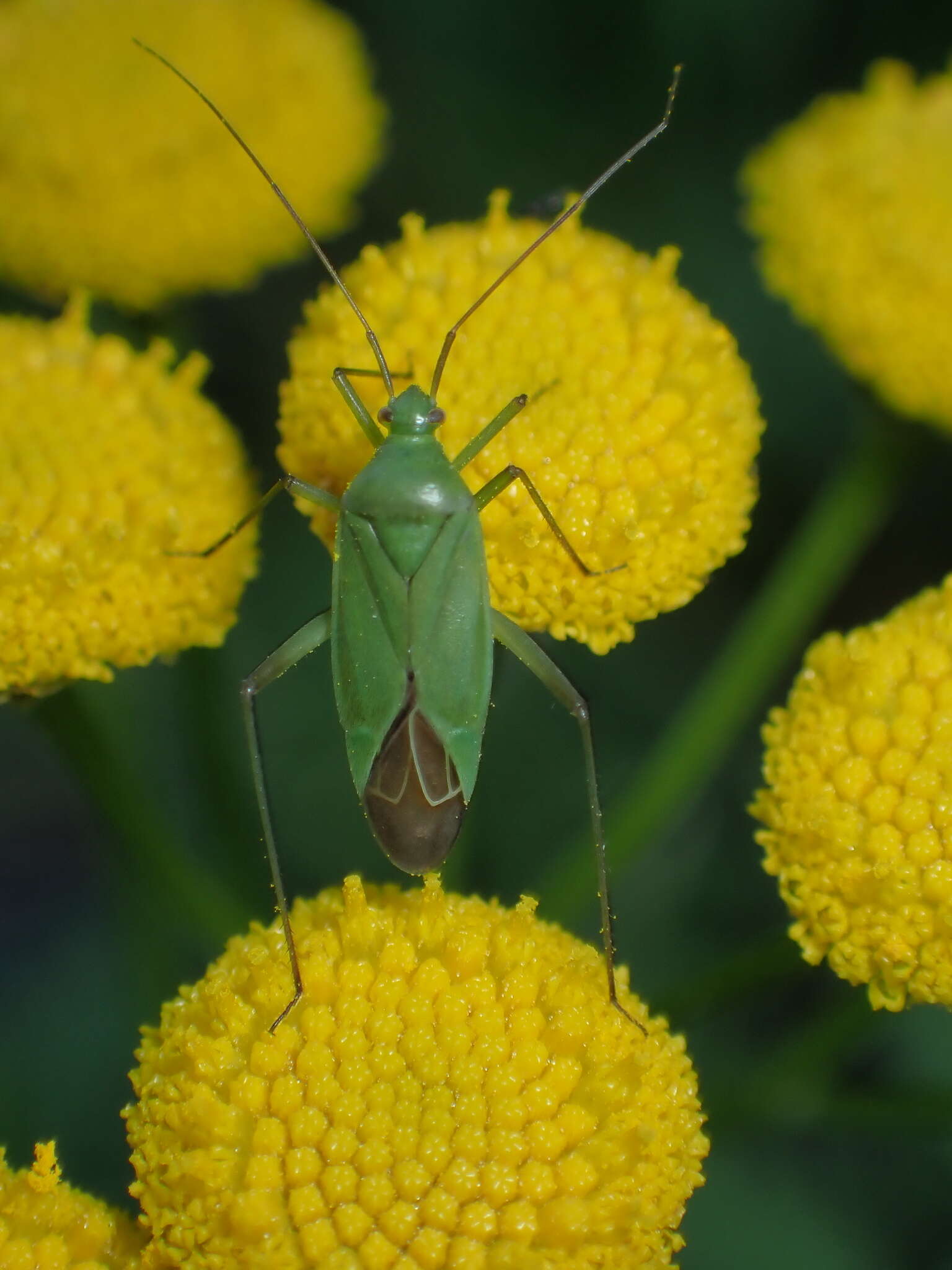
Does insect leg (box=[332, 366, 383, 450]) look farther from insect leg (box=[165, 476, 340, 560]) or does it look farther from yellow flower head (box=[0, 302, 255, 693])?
yellow flower head (box=[0, 302, 255, 693])

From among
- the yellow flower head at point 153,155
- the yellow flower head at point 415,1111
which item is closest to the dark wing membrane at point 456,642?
the yellow flower head at point 415,1111

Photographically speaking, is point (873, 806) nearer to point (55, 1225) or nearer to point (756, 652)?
point (756, 652)

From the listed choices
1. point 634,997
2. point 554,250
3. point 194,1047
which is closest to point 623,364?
point 554,250

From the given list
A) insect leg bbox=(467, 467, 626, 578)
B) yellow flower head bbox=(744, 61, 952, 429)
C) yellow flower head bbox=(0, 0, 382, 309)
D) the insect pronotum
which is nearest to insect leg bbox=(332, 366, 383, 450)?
the insect pronotum

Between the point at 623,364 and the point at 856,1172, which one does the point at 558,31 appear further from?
the point at 856,1172

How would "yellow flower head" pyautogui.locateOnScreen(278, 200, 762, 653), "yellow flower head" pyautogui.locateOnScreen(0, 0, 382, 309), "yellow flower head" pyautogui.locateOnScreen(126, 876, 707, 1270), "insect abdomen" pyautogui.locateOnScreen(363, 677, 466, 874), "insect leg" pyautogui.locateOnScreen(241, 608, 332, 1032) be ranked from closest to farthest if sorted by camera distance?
"yellow flower head" pyautogui.locateOnScreen(126, 876, 707, 1270), "insect leg" pyautogui.locateOnScreen(241, 608, 332, 1032), "insect abdomen" pyautogui.locateOnScreen(363, 677, 466, 874), "yellow flower head" pyautogui.locateOnScreen(278, 200, 762, 653), "yellow flower head" pyautogui.locateOnScreen(0, 0, 382, 309)

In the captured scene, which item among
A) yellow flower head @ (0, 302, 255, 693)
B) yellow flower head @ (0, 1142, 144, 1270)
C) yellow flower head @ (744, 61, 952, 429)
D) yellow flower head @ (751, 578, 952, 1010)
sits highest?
yellow flower head @ (744, 61, 952, 429)

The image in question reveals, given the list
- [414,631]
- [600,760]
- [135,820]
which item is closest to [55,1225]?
[135,820]
